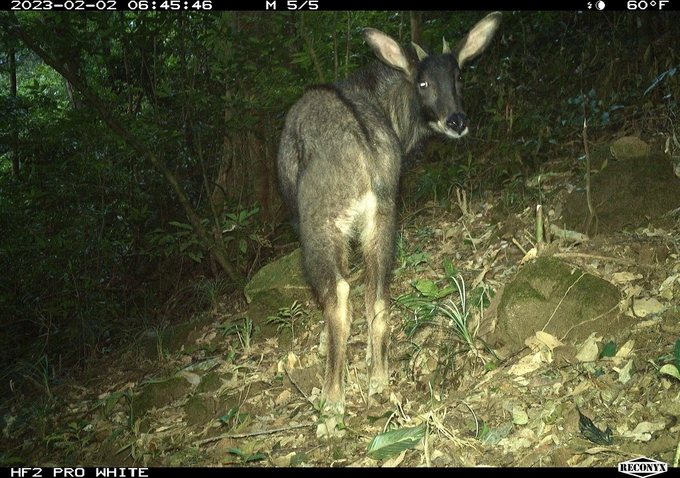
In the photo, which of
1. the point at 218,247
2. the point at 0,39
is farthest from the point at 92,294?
the point at 0,39

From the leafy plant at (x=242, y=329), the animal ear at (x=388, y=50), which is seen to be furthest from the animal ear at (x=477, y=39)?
the leafy plant at (x=242, y=329)

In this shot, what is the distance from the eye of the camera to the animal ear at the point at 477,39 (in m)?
5.64

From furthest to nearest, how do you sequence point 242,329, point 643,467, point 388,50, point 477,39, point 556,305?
point 242,329
point 477,39
point 388,50
point 556,305
point 643,467

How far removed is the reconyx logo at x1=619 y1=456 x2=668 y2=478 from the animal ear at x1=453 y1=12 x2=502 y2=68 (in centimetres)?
393

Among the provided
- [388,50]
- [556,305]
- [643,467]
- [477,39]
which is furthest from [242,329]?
[643,467]

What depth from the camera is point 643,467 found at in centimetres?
306

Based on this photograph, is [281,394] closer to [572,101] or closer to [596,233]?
[596,233]

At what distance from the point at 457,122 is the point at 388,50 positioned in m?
0.97

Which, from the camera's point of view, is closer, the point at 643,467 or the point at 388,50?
the point at 643,467

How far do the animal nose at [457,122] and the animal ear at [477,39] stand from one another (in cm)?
77

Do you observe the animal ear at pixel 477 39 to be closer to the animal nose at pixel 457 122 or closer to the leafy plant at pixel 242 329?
the animal nose at pixel 457 122

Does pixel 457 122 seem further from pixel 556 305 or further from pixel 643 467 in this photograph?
pixel 643 467

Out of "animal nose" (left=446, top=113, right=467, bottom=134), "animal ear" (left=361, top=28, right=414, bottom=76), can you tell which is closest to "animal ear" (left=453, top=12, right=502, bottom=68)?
"animal ear" (left=361, top=28, right=414, bottom=76)

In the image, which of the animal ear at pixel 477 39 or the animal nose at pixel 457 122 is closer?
the animal nose at pixel 457 122
